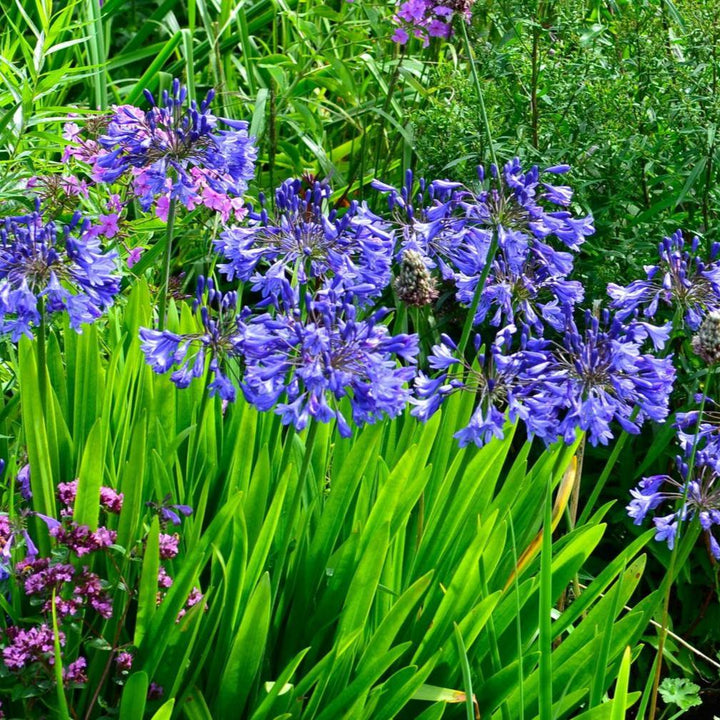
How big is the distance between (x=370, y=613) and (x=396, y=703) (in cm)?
29

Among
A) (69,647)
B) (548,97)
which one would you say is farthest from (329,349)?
(548,97)

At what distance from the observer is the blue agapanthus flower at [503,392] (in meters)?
1.70

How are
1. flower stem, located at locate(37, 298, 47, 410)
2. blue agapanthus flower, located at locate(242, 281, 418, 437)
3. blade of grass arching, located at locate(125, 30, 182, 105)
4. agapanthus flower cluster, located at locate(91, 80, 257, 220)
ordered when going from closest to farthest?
blue agapanthus flower, located at locate(242, 281, 418, 437) < flower stem, located at locate(37, 298, 47, 410) < agapanthus flower cluster, located at locate(91, 80, 257, 220) < blade of grass arching, located at locate(125, 30, 182, 105)

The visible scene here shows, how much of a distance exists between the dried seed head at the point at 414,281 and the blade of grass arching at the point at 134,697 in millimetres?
796

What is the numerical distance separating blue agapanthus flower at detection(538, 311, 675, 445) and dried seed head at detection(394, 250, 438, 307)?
268mm

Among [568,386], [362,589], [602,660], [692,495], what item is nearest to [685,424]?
[692,495]

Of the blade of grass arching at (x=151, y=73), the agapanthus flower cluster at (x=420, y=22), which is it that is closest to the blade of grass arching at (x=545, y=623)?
the agapanthus flower cluster at (x=420, y=22)

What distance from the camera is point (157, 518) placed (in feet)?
5.90

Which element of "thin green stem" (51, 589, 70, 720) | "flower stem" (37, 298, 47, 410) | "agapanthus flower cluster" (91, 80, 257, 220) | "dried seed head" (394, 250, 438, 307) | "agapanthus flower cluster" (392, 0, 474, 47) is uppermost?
"agapanthus flower cluster" (392, 0, 474, 47)

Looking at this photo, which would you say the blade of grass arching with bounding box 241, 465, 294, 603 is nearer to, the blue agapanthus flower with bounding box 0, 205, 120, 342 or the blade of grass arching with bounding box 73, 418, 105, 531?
the blade of grass arching with bounding box 73, 418, 105, 531

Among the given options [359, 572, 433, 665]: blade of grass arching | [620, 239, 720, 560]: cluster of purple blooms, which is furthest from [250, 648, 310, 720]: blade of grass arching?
[620, 239, 720, 560]: cluster of purple blooms

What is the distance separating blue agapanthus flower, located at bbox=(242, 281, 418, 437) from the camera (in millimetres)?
1551

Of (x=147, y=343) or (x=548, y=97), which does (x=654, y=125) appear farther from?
(x=147, y=343)

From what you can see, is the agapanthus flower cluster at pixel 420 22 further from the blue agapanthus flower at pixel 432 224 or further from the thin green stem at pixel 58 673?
the thin green stem at pixel 58 673
